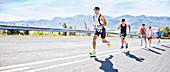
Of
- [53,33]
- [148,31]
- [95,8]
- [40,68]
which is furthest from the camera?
[53,33]

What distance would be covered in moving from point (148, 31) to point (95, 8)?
8547mm

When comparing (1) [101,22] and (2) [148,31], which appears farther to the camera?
(2) [148,31]

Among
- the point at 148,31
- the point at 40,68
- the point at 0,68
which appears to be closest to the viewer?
the point at 0,68

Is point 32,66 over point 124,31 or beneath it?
beneath

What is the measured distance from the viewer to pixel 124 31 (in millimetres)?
9109

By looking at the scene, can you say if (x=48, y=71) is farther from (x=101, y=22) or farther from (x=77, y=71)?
(x=101, y=22)

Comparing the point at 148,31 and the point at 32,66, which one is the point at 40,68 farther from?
the point at 148,31

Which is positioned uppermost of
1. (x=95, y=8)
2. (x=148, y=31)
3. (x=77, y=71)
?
(x=95, y=8)

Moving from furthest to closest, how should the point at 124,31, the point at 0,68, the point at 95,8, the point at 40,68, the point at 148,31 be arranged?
the point at 148,31
the point at 124,31
the point at 95,8
the point at 40,68
the point at 0,68

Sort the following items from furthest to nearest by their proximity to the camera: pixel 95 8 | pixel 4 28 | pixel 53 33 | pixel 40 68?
pixel 53 33
pixel 4 28
pixel 95 8
pixel 40 68

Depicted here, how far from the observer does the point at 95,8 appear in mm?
6090

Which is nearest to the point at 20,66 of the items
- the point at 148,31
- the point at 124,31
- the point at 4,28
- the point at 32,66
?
the point at 32,66

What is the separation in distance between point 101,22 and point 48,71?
127 inches

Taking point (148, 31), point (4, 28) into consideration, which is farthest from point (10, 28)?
point (148, 31)
